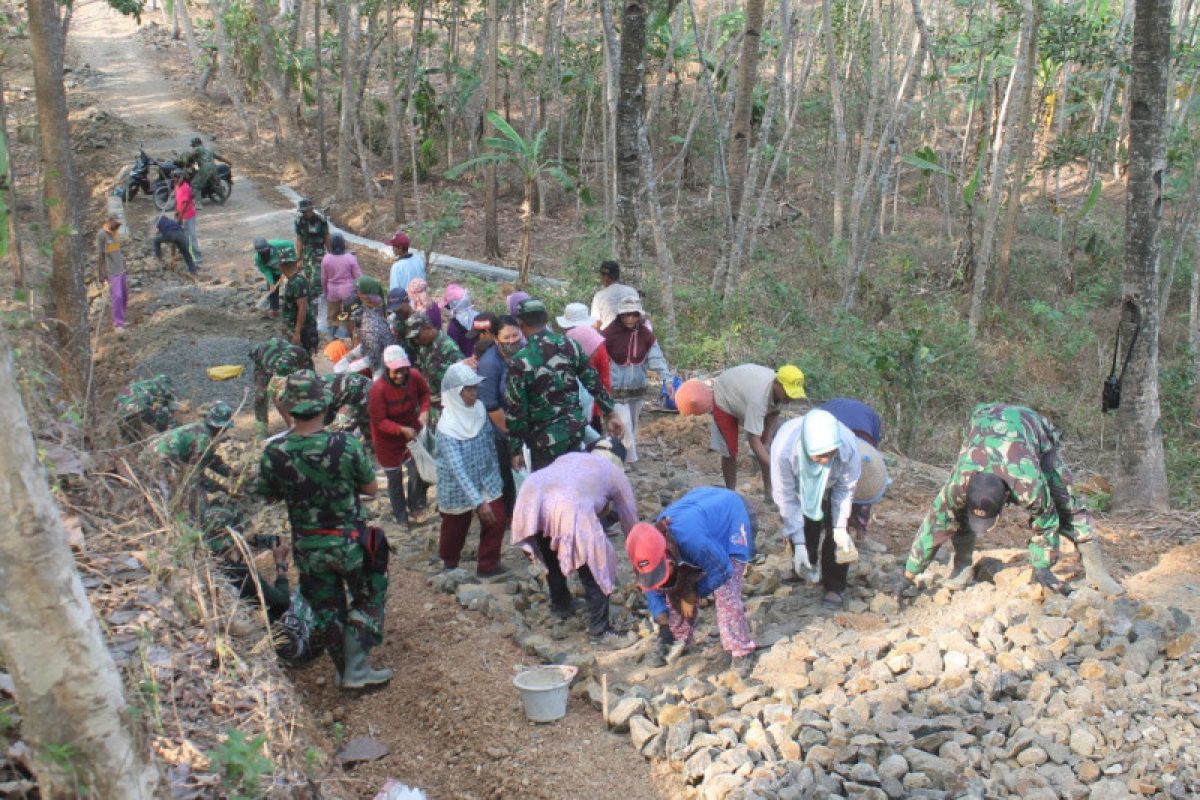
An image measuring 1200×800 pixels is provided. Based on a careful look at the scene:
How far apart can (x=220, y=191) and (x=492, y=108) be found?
6480mm

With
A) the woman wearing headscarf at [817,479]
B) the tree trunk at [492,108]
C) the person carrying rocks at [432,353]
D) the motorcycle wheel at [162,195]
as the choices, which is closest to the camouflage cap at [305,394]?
the person carrying rocks at [432,353]

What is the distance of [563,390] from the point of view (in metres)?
5.99

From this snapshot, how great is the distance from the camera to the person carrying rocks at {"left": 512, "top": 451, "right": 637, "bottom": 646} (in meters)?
5.07

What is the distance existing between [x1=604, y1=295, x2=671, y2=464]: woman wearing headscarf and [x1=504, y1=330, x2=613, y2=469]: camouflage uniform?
979 millimetres

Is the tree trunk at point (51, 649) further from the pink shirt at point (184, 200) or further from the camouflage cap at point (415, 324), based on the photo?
the pink shirt at point (184, 200)

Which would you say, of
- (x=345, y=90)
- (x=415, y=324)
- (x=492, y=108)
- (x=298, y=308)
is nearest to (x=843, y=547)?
(x=415, y=324)

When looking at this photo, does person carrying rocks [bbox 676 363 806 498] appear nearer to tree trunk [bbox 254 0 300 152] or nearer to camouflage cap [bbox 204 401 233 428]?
camouflage cap [bbox 204 401 233 428]

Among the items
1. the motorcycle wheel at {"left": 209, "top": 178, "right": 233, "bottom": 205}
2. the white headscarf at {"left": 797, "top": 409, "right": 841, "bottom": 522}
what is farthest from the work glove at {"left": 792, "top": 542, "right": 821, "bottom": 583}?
the motorcycle wheel at {"left": 209, "top": 178, "right": 233, "bottom": 205}

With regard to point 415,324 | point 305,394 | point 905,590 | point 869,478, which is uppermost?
point 305,394

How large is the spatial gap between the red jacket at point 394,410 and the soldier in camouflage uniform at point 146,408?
1.27 meters

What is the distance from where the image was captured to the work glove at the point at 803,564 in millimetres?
5434

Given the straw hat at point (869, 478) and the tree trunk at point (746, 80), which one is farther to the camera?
the tree trunk at point (746, 80)

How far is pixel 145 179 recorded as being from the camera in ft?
61.3

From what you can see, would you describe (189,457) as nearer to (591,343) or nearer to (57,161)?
(591,343)
